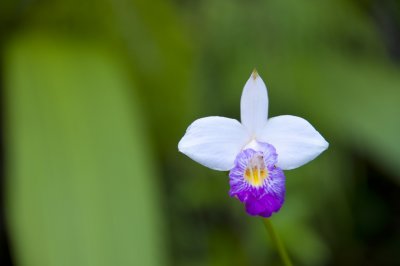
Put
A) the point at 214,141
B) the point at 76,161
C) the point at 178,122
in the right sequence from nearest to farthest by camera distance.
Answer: the point at 214,141, the point at 76,161, the point at 178,122

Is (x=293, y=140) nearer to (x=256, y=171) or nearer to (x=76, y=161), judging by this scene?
(x=256, y=171)

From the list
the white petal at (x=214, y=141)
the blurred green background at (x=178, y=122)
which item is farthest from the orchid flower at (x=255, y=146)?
the blurred green background at (x=178, y=122)

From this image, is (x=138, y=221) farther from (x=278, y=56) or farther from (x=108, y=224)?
(x=278, y=56)

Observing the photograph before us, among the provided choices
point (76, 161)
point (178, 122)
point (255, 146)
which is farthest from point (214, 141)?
point (178, 122)

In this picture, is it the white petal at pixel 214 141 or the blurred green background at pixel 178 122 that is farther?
the blurred green background at pixel 178 122

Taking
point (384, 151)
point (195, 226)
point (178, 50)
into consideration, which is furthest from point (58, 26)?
point (384, 151)

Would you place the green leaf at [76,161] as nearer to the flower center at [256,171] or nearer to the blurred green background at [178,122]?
the blurred green background at [178,122]

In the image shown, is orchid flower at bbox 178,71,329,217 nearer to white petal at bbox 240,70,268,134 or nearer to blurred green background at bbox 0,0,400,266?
white petal at bbox 240,70,268,134
